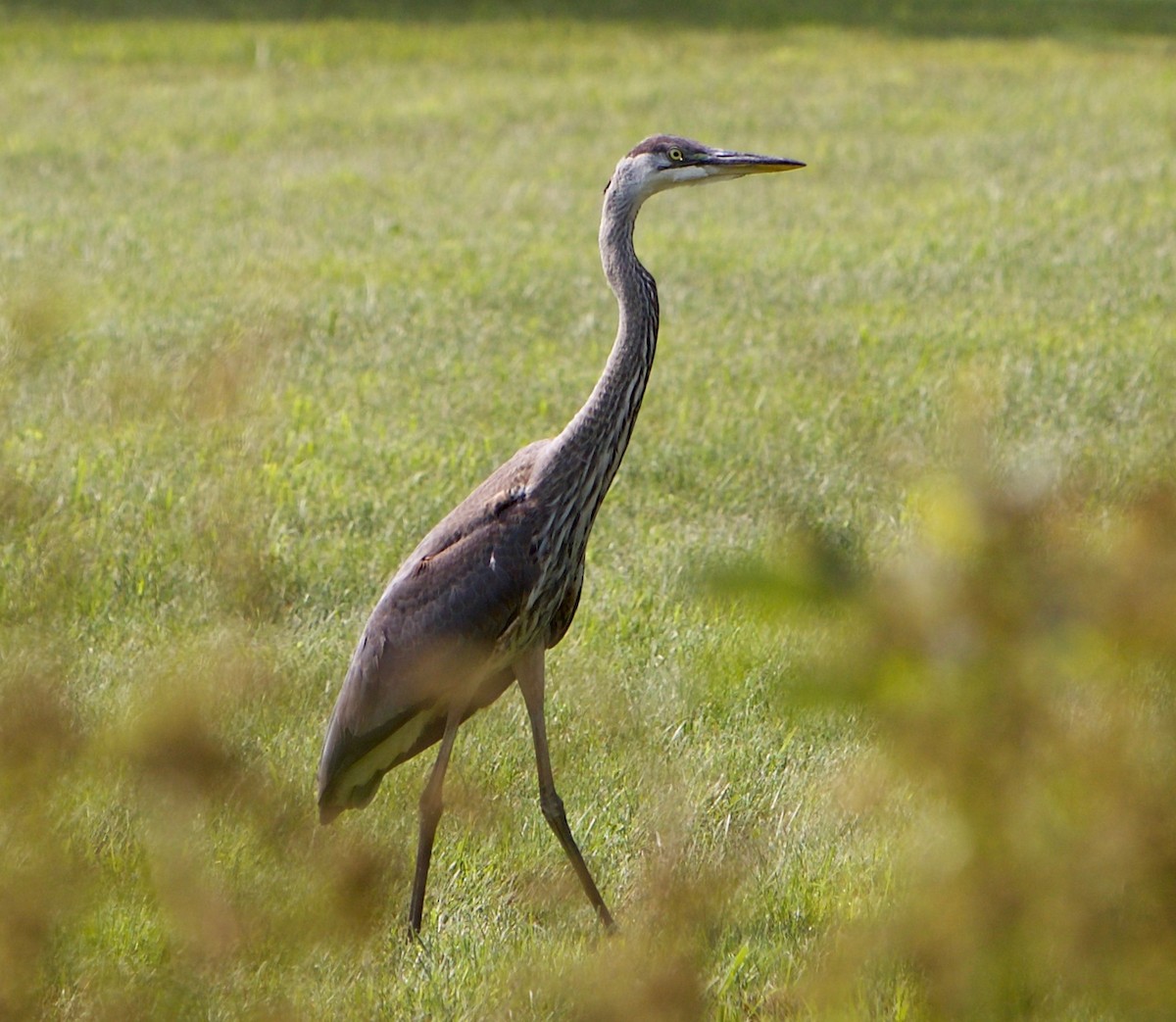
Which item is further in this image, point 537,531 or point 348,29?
point 348,29

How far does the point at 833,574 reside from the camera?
58.5 inches

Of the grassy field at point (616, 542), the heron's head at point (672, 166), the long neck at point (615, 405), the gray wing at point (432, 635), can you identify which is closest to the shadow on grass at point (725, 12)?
the grassy field at point (616, 542)

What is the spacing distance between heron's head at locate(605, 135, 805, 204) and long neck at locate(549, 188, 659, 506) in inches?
11.8

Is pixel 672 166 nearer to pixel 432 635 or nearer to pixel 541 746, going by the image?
pixel 432 635

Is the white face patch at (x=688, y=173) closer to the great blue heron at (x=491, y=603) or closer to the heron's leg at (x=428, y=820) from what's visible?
the great blue heron at (x=491, y=603)

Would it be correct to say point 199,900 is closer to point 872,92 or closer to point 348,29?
point 872,92

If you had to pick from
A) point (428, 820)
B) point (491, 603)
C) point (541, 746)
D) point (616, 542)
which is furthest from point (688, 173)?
point (616, 542)

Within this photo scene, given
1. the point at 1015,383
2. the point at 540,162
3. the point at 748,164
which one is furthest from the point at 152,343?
the point at 540,162

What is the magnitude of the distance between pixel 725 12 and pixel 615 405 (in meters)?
→ 25.2

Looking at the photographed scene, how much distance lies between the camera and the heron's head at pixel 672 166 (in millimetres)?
4324

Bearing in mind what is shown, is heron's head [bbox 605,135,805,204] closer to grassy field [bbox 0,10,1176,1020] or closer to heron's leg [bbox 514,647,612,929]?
grassy field [bbox 0,10,1176,1020]

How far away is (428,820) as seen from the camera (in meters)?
4.01

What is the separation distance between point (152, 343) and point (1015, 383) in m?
4.64

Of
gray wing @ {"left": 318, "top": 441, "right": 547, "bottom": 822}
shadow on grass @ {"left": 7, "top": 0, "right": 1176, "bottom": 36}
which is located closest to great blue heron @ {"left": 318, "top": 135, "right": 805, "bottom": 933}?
gray wing @ {"left": 318, "top": 441, "right": 547, "bottom": 822}
